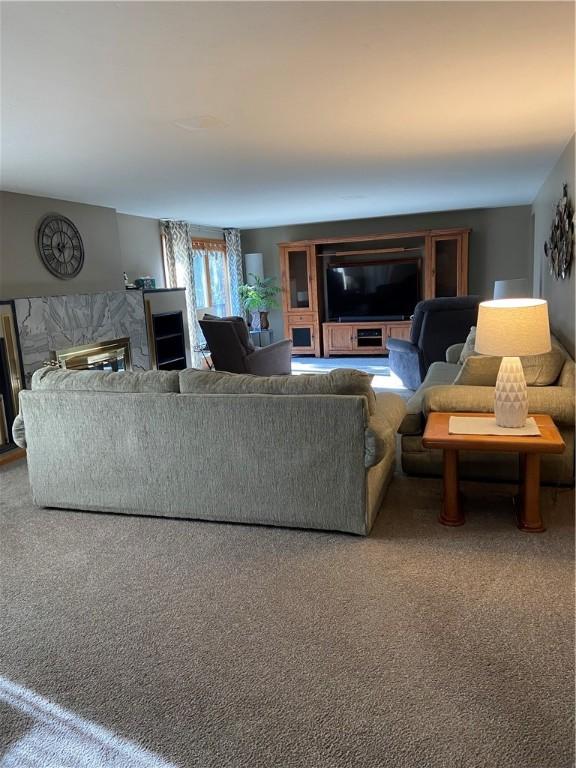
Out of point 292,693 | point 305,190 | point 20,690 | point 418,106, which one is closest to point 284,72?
point 418,106

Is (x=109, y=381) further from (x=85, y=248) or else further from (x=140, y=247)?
(x=140, y=247)

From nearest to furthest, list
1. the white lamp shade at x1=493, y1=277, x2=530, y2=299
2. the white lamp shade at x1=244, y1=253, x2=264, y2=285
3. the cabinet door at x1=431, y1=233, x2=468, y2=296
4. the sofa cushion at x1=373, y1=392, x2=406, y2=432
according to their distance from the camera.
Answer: the sofa cushion at x1=373, y1=392, x2=406, y2=432 < the white lamp shade at x1=493, y1=277, x2=530, y2=299 < the cabinet door at x1=431, y1=233, x2=468, y2=296 < the white lamp shade at x1=244, y1=253, x2=264, y2=285

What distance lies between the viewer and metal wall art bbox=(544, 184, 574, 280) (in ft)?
12.2

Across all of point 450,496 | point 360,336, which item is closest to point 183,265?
point 360,336

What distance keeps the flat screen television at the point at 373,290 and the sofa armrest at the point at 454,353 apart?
3320 mm

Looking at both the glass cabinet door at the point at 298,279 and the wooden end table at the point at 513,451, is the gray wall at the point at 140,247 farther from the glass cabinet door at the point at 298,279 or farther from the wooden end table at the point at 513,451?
the wooden end table at the point at 513,451

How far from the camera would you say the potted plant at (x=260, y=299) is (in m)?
9.30

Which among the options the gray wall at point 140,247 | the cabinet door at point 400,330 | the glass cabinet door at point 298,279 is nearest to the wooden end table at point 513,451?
the gray wall at point 140,247

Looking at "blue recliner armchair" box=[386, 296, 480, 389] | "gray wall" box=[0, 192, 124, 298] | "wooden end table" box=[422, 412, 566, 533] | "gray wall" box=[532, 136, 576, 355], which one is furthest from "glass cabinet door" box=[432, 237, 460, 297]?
"wooden end table" box=[422, 412, 566, 533]

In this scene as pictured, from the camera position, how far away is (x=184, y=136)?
318cm

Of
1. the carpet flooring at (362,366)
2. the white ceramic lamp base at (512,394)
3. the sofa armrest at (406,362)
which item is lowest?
the carpet flooring at (362,366)

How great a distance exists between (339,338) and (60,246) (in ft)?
15.7

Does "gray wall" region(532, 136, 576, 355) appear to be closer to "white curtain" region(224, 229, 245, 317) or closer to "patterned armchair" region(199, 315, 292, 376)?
"patterned armchair" region(199, 315, 292, 376)

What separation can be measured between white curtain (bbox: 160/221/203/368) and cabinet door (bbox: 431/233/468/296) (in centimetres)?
363
